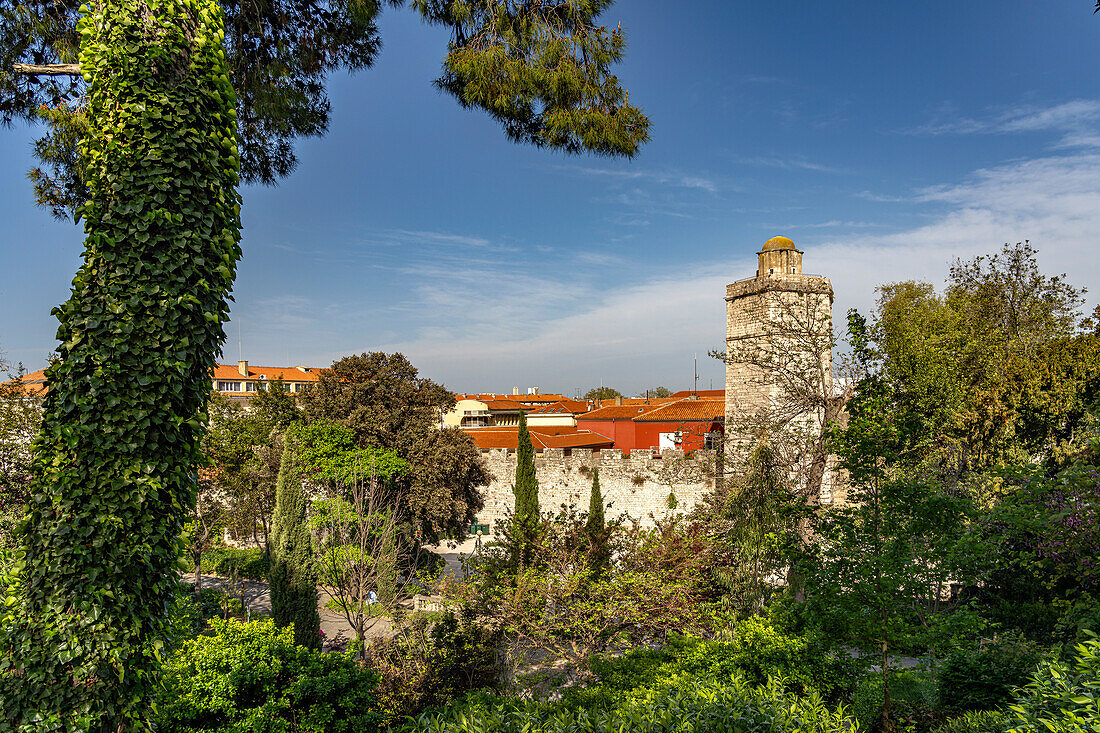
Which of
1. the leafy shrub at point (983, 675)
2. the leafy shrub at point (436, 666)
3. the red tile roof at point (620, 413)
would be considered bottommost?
the leafy shrub at point (436, 666)

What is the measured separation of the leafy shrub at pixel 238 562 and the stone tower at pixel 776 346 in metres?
16.2

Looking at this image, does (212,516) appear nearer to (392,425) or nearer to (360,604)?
(392,425)

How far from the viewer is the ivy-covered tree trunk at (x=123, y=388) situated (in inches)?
127

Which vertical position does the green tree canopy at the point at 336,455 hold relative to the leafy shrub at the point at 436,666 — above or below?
above

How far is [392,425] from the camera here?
53.0 feet

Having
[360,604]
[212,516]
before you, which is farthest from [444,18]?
[212,516]

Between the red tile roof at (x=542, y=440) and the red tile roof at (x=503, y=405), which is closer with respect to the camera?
the red tile roof at (x=542, y=440)

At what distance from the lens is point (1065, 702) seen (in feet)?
9.77

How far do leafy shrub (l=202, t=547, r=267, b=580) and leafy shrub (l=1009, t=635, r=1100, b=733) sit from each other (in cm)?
1983

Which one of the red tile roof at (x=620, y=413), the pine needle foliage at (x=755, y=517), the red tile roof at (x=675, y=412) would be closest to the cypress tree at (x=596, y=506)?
the pine needle foliage at (x=755, y=517)

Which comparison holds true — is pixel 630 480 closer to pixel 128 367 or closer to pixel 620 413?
pixel 620 413

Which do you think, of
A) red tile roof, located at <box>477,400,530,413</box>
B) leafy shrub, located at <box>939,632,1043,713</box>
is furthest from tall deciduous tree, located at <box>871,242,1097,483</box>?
red tile roof, located at <box>477,400,530,413</box>

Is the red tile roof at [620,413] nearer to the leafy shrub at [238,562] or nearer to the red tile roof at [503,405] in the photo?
the leafy shrub at [238,562]

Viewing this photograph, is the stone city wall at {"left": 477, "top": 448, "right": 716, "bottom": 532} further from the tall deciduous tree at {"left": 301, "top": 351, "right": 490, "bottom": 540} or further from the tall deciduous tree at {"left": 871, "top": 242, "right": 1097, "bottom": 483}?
the tall deciduous tree at {"left": 871, "top": 242, "right": 1097, "bottom": 483}
